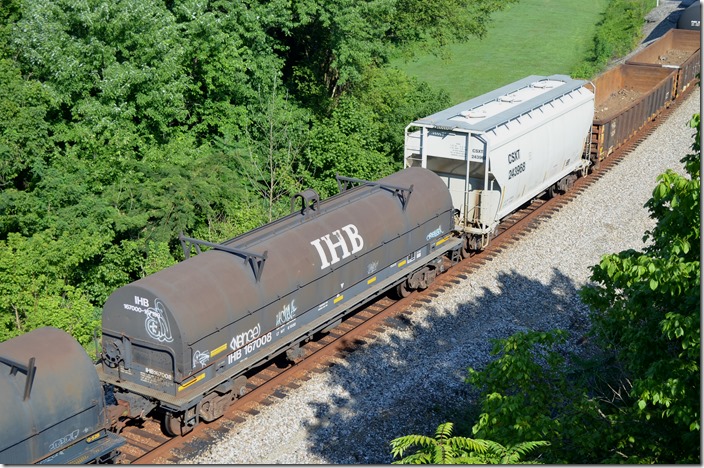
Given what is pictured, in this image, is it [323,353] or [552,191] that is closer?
[323,353]

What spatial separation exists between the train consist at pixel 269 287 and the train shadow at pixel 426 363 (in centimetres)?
118

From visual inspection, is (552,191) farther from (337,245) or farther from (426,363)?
(337,245)

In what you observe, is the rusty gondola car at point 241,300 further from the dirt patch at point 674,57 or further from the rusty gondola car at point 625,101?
the dirt patch at point 674,57

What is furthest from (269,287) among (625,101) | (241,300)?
(625,101)

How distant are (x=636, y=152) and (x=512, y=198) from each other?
1290cm

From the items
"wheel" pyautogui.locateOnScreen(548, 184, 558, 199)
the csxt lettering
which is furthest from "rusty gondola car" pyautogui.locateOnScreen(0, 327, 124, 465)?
"wheel" pyautogui.locateOnScreen(548, 184, 558, 199)

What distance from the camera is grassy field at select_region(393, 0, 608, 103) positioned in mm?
58844

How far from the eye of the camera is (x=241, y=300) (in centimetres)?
1558

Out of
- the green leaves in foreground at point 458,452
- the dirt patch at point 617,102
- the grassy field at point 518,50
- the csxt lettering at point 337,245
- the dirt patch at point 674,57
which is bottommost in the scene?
the grassy field at point 518,50

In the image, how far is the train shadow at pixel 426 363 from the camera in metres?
15.7

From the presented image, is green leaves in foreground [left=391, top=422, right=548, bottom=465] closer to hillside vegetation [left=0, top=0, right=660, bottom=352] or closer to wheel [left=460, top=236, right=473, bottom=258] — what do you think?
hillside vegetation [left=0, top=0, right=660, bottom=352]

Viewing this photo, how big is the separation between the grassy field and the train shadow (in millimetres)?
32358

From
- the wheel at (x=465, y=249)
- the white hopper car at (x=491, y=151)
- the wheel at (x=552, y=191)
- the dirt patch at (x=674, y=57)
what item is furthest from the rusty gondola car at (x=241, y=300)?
the dirt patch at (x=674, y=57)

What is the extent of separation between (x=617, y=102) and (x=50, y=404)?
3224cm
